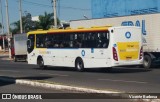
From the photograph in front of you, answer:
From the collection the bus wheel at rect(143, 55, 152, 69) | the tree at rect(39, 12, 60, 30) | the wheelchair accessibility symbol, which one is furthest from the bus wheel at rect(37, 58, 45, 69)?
the tree at rect(39, 12, 60, 30)

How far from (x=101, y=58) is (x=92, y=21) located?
28.8 feet

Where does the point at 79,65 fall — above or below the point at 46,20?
below

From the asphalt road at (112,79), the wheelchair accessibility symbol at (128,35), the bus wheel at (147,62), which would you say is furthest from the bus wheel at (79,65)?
the bus wheel at (147,62)

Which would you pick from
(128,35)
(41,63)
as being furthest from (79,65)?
(41,63)

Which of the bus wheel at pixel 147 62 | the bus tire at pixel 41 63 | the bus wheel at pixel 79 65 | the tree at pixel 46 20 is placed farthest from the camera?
the tree at pixel 46 20

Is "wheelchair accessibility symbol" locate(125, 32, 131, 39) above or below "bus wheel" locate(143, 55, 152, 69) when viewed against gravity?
above

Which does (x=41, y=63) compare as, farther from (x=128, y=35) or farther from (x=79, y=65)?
(x=128, y=35)

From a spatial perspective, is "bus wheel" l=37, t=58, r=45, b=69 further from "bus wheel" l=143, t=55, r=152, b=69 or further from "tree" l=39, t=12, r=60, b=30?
"tree" l=39, t=12, r=60, b=30

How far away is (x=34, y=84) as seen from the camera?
741 inches

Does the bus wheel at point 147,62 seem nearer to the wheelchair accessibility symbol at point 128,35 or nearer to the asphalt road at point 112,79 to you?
the asphalt road at point 112,79

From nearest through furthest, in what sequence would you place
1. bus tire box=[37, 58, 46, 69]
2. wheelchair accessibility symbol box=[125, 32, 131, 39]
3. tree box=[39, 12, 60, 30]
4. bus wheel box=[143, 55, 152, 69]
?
wheelchair accessibility symbol box=[125, 32, 131, 39], bus wheel box=[143, 55, 152, 69], bus tire box=[37, 58, 46, 69], tree box=[39, 12, 60, 30]

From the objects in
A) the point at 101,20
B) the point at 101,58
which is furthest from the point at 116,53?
the point at 101,20

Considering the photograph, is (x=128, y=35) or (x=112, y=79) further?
(x=128, y=35)

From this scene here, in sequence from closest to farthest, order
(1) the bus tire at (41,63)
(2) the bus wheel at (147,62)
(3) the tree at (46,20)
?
(2) the bus wheel at (147,62)
(1) the bus tire at (41,63)
(3) the tree at (46,20)
